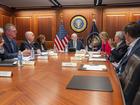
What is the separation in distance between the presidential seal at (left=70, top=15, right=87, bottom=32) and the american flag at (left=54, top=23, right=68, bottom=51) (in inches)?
17.8

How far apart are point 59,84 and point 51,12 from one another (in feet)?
20.4

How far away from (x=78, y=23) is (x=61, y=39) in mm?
1032

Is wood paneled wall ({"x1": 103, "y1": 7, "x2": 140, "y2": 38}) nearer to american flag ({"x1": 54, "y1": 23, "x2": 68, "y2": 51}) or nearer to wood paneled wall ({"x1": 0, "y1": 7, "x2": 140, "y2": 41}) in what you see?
wood paneled wall ({"x1": 0, "y1": 7, "x2": 140, "y2": 41})

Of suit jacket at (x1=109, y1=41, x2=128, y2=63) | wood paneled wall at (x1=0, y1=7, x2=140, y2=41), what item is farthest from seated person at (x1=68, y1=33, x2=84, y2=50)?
suit jacket at (x1=109, y1=41, x2=128, y2=63)

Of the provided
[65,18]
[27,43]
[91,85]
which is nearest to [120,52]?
[27,43]

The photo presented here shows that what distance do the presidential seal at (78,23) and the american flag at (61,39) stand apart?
453mm

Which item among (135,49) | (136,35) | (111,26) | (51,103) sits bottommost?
(51,103)

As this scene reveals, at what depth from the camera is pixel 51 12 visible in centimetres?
747

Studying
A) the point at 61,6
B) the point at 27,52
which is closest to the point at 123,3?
the point at 61,6

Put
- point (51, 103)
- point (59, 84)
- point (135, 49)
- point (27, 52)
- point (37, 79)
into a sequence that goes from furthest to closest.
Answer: point (27, 52), point (135, 49), point (37, 79), point (59, 84), point (51, 103)

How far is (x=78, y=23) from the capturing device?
7285 millimetres

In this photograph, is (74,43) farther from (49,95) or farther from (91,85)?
(49,95)

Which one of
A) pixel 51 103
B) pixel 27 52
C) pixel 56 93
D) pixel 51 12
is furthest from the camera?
pixel 51 12

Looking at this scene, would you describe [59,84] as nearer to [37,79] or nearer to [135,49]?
[37,79]
